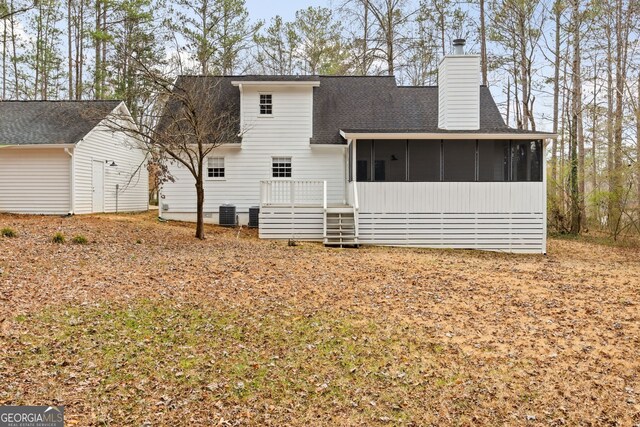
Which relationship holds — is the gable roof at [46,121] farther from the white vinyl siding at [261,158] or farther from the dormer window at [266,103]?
the dormer window at [266,103]

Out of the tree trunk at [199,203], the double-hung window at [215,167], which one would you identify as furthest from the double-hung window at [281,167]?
the tree trunk at [199,203]

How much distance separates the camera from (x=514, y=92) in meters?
25.2

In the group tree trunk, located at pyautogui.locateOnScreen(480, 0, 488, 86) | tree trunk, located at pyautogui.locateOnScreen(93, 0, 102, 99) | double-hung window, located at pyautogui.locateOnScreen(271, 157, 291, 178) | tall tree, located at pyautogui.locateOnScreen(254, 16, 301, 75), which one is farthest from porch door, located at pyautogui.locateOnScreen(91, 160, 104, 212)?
tree trunk, located at pyautogui.locateOnScreen(480, 0, 488, 86)

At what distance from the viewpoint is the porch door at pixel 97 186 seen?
17625mm

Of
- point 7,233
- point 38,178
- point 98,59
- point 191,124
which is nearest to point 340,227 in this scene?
point 191,124

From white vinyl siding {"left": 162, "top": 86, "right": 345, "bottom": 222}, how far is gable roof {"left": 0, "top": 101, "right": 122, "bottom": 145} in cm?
395

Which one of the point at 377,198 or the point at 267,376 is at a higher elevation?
the point at 377,198

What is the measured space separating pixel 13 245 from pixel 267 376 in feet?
25.8

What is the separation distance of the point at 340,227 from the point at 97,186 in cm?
1085

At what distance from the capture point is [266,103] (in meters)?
16.9

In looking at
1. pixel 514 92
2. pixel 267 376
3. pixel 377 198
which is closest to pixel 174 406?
pixel 267 376

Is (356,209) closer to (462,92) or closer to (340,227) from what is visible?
(340,227)

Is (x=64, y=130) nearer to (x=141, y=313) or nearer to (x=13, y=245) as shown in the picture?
(x=13, y=245)

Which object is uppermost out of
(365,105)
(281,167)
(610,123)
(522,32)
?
(522,32)
